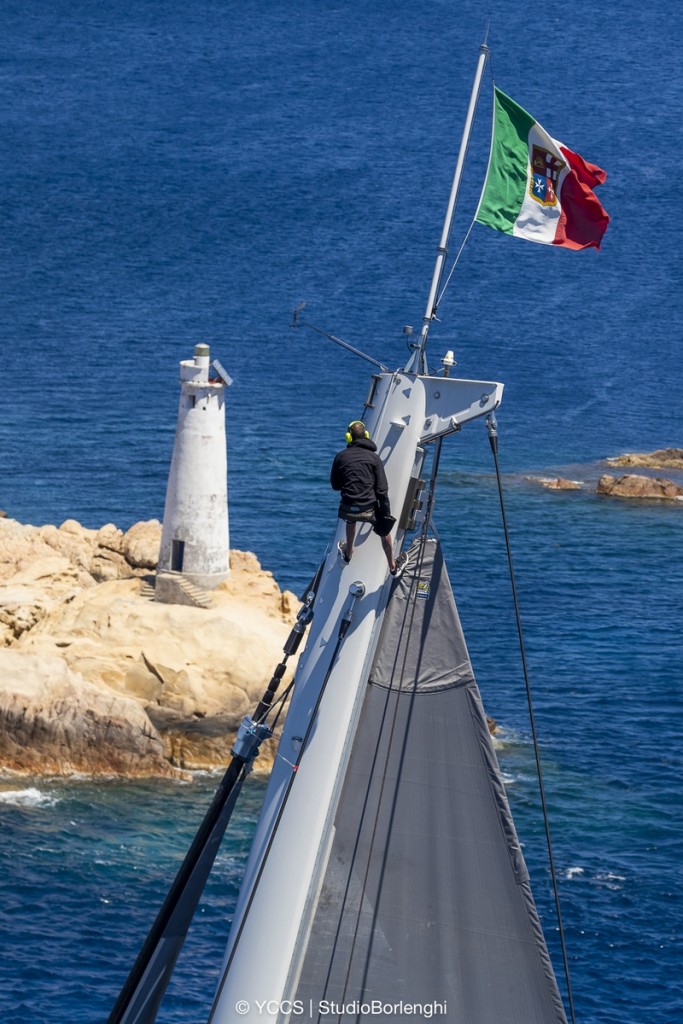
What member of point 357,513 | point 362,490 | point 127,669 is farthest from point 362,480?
point 127,669

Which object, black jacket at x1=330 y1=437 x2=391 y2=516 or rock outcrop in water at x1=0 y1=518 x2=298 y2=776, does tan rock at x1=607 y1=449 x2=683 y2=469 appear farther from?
black jacket at x1=330 y1=437 x2=391 y2=516

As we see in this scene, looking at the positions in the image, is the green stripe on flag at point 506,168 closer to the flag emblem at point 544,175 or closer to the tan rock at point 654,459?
the flag emblem at point 544,175

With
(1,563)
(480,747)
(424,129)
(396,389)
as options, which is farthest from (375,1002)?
(424,129)

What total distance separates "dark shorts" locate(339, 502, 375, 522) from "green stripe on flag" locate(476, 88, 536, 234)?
632 centimetres

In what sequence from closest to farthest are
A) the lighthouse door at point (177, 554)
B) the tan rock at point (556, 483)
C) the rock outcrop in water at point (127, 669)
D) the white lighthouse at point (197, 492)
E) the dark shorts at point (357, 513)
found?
the dark shorts at point (357, 513) → the rock outcrop in water at point (127, 669) → the white lighthouse at point (197, 492) → the lighthouse door at point (177, 554) → the tan rock at point (556, 483)

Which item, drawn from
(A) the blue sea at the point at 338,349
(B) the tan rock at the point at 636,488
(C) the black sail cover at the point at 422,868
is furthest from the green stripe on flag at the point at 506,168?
(B) the tan rock at the point at 636,488

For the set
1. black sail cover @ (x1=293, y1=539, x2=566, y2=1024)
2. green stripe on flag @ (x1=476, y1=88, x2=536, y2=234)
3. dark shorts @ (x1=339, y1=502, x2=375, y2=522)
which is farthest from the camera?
green stripe on flag @ (x1=476, y1=88, x2=536, y2=234)

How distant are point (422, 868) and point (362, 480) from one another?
3.72 m

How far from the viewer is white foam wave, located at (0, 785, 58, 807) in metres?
38.9

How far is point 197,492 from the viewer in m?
45.0

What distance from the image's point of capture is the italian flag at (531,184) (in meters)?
20.0

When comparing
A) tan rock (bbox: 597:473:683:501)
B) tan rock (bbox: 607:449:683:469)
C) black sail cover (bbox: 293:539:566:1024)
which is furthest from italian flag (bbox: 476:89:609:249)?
tan rock (bbox: 607:449:683:469)

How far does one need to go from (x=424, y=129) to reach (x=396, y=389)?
123 meters

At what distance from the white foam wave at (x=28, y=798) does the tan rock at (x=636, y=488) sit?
131ft
